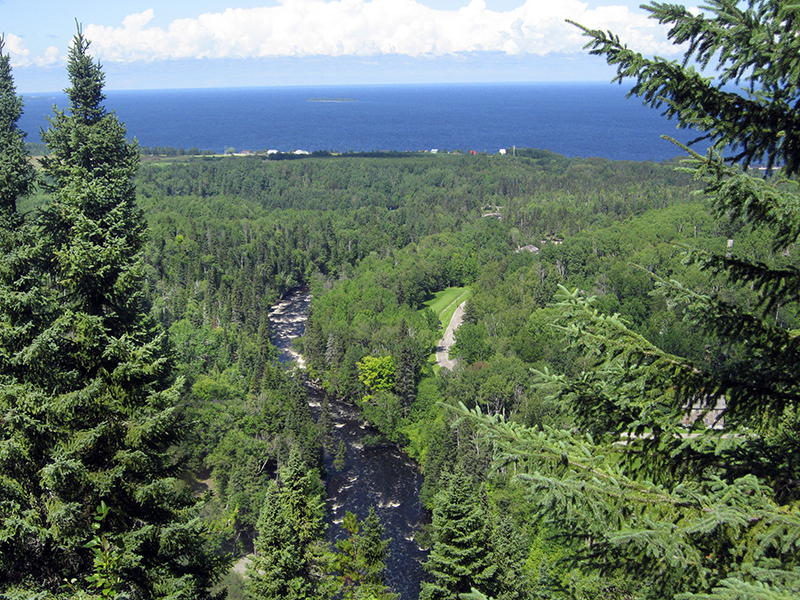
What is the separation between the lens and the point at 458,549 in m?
24.1

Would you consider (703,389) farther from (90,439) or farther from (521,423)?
(90,439)

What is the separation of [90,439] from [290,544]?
33.6ft

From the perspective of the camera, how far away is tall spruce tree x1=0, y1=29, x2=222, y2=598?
42.7 feet

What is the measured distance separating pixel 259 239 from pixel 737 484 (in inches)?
5557

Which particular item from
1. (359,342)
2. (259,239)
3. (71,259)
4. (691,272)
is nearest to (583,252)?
(691,272)

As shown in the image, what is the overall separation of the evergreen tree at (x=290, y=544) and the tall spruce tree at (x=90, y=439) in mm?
5233

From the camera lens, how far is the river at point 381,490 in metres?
47.9

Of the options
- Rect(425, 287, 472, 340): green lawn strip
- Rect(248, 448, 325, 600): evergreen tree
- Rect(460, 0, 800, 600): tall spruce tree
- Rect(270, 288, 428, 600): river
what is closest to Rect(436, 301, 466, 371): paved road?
Rect(425, 287, 472, 340): green lawn strip

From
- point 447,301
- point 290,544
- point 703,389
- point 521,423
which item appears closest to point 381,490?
point 290,544

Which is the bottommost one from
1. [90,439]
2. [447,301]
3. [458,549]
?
[447,301]

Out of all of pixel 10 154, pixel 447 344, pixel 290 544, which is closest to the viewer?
pixel 290 544

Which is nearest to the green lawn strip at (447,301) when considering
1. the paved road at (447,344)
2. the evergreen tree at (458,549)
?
the paved road at (447,344)

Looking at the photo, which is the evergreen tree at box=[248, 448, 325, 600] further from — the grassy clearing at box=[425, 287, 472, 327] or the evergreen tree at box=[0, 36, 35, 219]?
the grassy clearing at box=[425, 287, 472, 327]

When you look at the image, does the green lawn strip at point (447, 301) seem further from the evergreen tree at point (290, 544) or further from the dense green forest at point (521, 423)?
the evergreen tree at point (290, 544)
